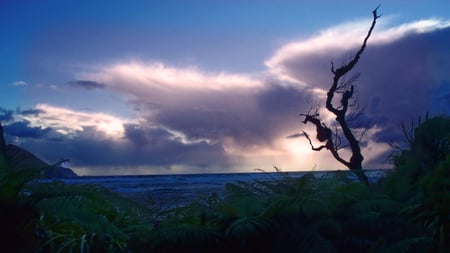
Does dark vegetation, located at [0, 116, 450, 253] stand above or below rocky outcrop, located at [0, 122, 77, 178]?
below

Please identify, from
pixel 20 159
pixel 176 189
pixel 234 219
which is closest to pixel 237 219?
pixel 234 219

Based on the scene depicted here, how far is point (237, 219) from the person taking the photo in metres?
3.50

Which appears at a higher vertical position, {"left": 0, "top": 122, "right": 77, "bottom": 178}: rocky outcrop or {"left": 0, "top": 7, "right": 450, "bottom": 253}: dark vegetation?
{"left": 0, "top": 122, "right": 77, "bottom": 178}: rocky outcrop

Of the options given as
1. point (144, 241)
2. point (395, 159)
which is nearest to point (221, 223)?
point (144, 241)

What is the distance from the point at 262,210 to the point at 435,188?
1714 millimetres

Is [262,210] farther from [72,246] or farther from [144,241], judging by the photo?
[72,246]

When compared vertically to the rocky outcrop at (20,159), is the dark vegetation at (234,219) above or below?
below

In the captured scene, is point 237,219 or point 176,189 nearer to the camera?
point 237,219

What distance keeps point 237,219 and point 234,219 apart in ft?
0.18

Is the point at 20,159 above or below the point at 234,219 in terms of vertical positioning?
above

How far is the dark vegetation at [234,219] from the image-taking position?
3.11 meters

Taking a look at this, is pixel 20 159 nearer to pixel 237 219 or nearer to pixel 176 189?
pixel 237 219

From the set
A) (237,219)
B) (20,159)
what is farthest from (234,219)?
(20,159)

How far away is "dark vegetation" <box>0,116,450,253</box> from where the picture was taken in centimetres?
311
